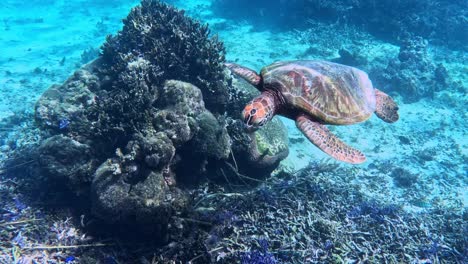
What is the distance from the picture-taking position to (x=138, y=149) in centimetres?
452

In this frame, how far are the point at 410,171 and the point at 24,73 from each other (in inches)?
690

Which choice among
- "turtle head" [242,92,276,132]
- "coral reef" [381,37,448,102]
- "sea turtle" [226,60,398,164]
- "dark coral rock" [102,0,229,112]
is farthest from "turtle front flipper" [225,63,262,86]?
"coral reef" [381,37,448,102]

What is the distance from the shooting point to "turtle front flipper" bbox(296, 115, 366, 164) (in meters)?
4.62

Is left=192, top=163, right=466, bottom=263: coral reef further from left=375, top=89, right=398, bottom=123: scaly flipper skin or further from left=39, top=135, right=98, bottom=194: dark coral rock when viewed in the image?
left=39, top=135, right=98, bottom=194: dark coral rock

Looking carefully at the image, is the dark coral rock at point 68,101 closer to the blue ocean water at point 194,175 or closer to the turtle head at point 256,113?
the blue ocean water at point 194,175

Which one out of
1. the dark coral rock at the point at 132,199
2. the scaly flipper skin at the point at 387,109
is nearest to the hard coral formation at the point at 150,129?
the dark coral rock at the point at 132,199

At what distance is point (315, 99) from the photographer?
508cm

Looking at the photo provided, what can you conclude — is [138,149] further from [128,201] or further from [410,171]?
[410,171]

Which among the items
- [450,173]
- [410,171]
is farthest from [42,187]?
[450,173]

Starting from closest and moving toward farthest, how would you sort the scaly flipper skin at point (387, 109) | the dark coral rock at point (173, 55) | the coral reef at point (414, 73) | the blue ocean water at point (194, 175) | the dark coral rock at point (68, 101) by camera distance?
1. the blue ocean water at point (194, 175)
2. the scaly flipper skin at point (387, 109)
3. the dark coral rock at point (173, 55)
4. the dark coral rock at point (68, 101)
5. the coral reef at point (414, 73)

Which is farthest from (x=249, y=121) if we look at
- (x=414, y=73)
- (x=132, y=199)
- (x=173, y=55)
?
(x=414, y=73)

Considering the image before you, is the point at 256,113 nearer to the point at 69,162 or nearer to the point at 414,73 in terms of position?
the point at 69,162

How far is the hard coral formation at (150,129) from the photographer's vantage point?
4340 mm

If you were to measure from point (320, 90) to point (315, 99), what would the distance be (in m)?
0.22
